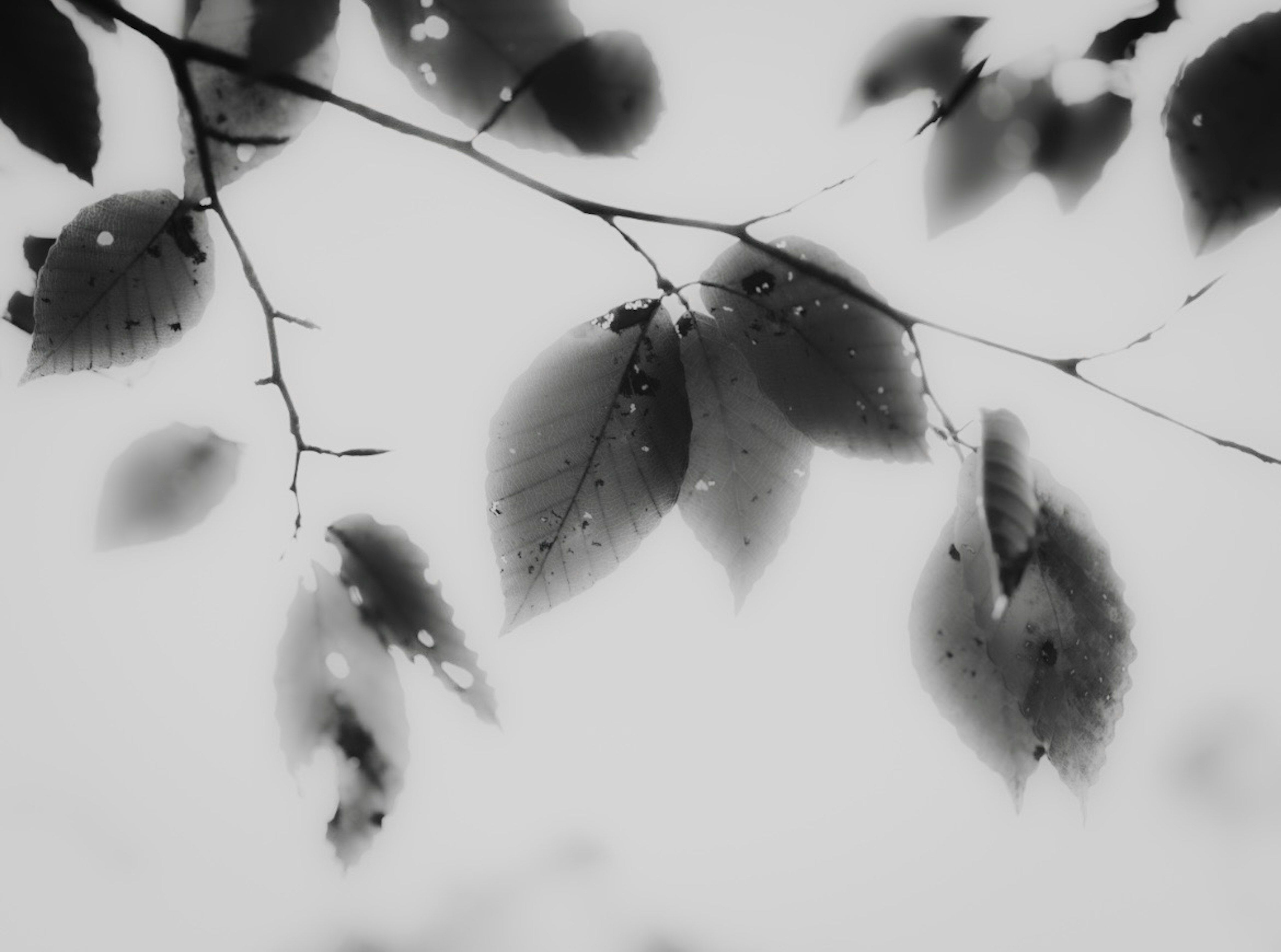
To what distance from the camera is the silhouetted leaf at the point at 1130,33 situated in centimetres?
30

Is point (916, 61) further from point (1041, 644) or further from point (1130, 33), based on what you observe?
point (1041, 644)

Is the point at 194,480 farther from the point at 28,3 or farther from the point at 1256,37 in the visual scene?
the point at 1256,37

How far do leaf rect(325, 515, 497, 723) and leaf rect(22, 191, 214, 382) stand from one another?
0.47 feet

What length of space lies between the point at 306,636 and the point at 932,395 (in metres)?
0.36

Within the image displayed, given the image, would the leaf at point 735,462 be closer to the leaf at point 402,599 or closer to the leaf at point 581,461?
the leaf at point 581,461

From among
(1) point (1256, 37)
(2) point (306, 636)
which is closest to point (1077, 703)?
(1) point (1256, 37)

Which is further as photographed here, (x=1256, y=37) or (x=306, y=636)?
(x=306, y=636)

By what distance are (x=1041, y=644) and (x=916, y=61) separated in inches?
9.8

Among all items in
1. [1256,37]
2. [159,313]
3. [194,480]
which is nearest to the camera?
[1256,37]

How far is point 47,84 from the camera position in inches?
13.2

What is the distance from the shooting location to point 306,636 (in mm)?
454

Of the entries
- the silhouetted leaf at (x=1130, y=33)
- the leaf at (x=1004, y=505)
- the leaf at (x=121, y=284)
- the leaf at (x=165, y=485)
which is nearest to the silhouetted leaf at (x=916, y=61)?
the silhouetted leaf at (x=1130, y=33)

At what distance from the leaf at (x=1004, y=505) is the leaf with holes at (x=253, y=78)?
30cm

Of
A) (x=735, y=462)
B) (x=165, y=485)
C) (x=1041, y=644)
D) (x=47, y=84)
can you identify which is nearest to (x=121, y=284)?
(x=47, y=84)
